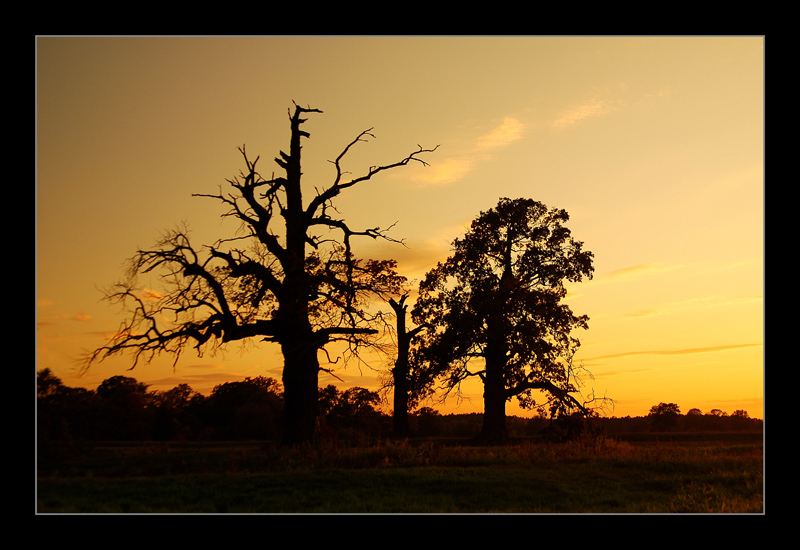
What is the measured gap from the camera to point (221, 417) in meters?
34.8

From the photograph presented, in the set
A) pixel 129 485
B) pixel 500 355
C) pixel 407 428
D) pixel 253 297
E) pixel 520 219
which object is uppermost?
pixel 520 219

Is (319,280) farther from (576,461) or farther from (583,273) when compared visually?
(583,273)

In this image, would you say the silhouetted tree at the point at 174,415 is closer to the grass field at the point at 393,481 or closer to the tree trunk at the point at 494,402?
the grass field at the point at 393,481

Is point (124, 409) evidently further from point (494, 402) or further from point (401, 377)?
point (494, 402)

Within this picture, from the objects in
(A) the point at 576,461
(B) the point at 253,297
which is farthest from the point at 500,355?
(B) the point at 253,297

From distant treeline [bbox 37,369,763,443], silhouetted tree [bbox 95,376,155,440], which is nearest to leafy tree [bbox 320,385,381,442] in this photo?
distant treeline [bbox 37,369,763,443]

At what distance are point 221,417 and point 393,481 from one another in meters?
19.8

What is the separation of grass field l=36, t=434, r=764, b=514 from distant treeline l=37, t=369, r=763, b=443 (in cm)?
128

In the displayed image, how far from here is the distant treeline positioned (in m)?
20.4

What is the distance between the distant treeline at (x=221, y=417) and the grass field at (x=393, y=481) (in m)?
1.28

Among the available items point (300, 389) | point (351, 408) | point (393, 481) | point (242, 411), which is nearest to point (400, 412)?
point (351, 408)

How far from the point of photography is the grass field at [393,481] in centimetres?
1495

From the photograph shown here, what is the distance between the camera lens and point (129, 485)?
16031 millimetres
